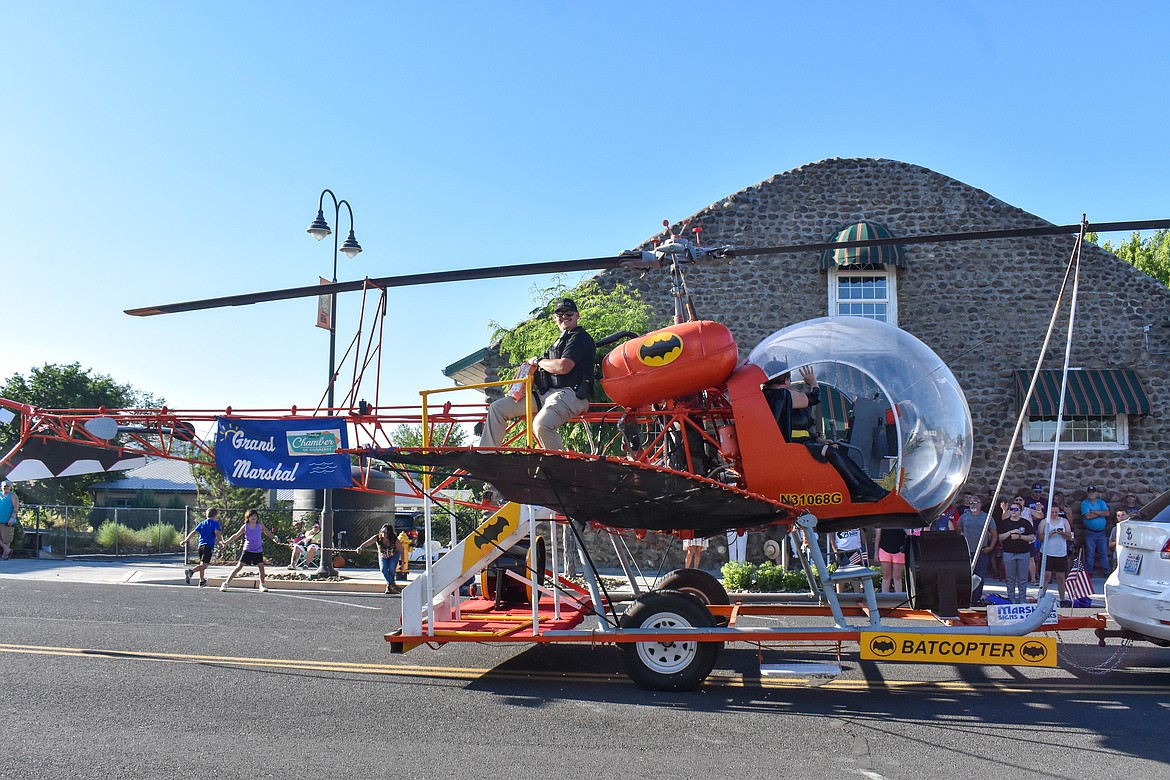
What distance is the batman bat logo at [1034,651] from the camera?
644 cm

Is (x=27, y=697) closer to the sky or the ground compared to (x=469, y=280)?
closer to the ground

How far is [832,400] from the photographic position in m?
7.76

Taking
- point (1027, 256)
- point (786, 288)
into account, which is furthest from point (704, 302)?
point (1027, 256)

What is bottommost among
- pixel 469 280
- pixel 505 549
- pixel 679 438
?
pixel 505 549

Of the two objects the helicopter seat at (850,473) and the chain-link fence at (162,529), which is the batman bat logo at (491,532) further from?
the chain-link fence at (162,529)

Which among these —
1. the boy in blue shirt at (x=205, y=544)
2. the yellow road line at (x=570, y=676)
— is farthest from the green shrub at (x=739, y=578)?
the boy in blue shirt at (x=205, y=544)

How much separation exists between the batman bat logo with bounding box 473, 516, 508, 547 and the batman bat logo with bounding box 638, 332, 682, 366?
6.31 ft

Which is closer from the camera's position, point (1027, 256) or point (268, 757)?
point (268, 757)

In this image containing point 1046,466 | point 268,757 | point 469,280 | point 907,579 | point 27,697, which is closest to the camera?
point 268,757

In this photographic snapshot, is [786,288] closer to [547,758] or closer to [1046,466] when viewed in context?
[1046,466]

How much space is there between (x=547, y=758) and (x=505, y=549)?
2.56m

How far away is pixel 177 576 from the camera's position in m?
16.7

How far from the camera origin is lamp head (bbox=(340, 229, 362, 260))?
1812 centimetres

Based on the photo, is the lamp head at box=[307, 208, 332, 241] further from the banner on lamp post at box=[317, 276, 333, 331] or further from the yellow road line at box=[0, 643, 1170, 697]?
the yellow road line at box=[0, 643, 1170, 697]
